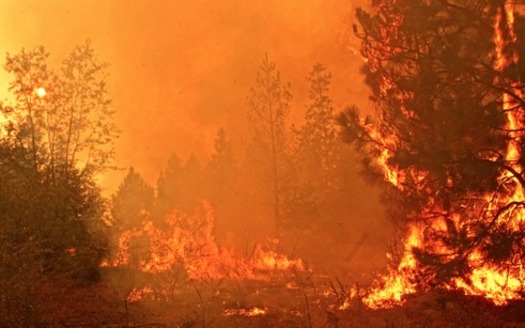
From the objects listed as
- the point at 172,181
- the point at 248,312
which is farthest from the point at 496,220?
the point at 172,181

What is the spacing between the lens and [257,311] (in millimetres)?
14977

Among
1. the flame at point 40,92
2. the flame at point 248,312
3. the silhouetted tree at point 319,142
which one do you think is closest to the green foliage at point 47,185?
the flame at point 40,92

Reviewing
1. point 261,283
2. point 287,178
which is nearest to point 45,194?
point 261,283

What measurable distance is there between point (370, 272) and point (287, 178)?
19.4m

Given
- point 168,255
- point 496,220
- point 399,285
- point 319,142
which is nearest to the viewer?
point 496,220

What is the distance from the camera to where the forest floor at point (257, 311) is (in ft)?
35.4

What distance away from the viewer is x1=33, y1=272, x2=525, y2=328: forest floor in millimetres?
10789

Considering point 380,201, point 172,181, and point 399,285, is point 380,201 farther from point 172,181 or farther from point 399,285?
point 172,181

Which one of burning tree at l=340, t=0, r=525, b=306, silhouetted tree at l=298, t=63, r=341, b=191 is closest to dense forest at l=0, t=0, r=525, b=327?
burning tree at l=340, t=0, r=525, b=306

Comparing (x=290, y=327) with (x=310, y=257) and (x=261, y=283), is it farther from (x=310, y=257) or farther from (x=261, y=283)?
(x=310, y=257)

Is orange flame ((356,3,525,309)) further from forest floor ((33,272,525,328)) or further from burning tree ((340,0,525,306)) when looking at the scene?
forest floor ((33,272,525,328))

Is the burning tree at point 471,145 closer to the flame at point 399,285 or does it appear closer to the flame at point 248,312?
the flame at point 399,285

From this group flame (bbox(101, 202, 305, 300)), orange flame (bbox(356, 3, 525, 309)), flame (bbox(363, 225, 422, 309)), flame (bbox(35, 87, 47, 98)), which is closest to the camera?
orange flame (bbox(356, 3, 525, 309))

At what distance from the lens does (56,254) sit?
15266 mm
